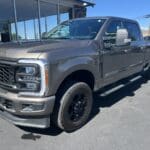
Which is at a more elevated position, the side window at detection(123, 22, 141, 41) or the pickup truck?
the side window at detection(123, 22, 141, 41)

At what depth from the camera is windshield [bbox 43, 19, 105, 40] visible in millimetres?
4709

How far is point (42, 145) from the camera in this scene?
3.56 m

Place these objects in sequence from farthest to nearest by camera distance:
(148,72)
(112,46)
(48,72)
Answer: (148,72), (112,46), (48,72)

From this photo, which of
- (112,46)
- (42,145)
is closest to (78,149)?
(42,145)

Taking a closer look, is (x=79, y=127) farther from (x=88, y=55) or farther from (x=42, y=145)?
(x=88, y=55)

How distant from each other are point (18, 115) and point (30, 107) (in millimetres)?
258

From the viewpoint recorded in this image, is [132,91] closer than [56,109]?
No

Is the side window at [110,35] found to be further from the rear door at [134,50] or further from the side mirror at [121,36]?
the rear door at [134,50]

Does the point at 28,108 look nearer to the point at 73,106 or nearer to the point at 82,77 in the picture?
the point at 73,106

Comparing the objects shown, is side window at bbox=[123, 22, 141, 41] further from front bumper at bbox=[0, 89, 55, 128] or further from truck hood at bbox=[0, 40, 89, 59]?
front bumper at bbox=[0, 89, 55, 128]

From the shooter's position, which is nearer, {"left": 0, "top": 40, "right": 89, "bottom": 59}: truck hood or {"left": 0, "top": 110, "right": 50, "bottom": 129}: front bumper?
{"left": 0, "top": 40, "right": 89, "bottom": 59}: truck hood

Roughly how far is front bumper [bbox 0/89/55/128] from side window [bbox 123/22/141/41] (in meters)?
3.42

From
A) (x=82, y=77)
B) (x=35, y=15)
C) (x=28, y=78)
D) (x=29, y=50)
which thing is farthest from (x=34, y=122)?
(x=35, y=15)

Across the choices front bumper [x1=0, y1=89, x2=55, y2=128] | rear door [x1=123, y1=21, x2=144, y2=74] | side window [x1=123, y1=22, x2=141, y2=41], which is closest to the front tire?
front bumper [x1=0, y1=89, x2=55, y2=128]
